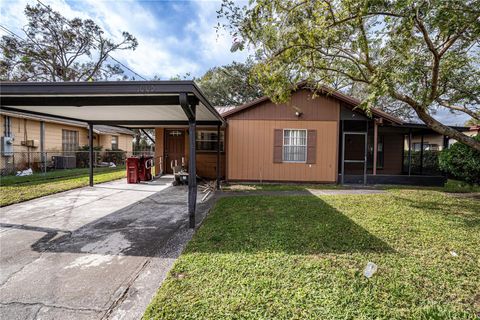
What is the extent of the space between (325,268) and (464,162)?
7614mm

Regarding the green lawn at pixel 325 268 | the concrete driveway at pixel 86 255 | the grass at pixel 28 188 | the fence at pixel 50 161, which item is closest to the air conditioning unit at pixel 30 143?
the fence at pixel 50 161

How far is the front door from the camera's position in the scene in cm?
1115

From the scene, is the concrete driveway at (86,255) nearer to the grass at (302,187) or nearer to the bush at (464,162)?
the grass at (302,187)

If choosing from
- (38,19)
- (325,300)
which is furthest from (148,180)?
(38,19)

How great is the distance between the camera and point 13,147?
34.2ft

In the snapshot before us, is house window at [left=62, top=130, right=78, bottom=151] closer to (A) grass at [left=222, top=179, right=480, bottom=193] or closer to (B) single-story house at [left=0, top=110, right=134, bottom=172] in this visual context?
(B) single-story house at [left=0, top=110, right=134, bottom=172]

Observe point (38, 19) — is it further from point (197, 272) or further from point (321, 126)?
point (197, 272)

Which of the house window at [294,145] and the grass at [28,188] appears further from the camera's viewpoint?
the house window at [294,145]

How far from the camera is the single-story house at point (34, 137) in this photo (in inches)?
395

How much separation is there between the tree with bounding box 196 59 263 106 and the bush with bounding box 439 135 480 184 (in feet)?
56.2

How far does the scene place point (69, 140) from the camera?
14.0 metres

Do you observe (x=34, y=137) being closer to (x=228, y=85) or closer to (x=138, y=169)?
(x=138, y=169)

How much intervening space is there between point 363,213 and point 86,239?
17.4 ft

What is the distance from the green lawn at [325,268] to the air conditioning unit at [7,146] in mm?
10761
